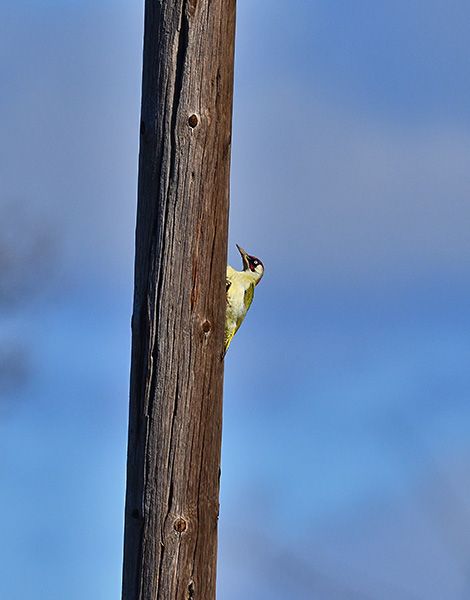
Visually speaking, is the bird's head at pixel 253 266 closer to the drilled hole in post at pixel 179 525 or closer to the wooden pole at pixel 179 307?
the wooden pole at pixel 179 307

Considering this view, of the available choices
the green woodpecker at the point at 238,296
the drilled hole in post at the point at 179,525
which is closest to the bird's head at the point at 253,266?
the green woodpecker at the point at 238,296

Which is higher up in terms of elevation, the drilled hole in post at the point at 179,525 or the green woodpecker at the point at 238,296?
the green woodpecker at the point at 238,296

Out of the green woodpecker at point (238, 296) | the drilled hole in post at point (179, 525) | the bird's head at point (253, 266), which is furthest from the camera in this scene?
the bird's head at point (253, 266)

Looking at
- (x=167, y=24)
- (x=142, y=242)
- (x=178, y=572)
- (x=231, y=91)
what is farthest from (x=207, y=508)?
(x=167, y=24)

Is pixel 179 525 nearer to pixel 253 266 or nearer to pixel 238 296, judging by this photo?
pixel 238 296

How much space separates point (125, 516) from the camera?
418cm

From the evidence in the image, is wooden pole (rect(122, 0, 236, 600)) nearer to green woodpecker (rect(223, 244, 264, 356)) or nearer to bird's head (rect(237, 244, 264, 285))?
green woodpecker (rect(223, 244, 264, 356))

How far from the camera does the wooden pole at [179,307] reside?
404 centimetres

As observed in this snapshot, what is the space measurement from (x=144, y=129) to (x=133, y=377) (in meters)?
1.22

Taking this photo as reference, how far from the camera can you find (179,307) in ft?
13.5

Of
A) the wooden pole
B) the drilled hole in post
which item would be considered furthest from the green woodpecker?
the drilled hole in post

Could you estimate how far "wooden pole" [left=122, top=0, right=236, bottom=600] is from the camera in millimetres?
4043

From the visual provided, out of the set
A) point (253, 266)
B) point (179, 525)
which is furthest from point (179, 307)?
point (253, 266)

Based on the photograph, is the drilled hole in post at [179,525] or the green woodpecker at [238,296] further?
the green woodpecker at [238,296]
